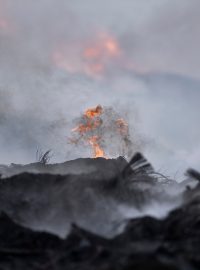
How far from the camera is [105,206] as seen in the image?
6.56m

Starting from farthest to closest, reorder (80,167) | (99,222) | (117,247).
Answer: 1. (80,167)
2. (99,222)
3. (117,247)

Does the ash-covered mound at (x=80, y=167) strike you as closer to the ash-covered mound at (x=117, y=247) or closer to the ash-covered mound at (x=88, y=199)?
the ash-covered mound at (x=88, y=199)

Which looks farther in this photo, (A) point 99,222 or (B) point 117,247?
(A) point 99,222

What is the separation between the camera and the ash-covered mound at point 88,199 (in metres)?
6.29

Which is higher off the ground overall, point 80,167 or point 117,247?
point 80,167

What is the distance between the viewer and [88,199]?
666cm

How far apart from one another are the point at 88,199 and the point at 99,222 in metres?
0.61

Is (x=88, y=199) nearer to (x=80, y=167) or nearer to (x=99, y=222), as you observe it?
(x=99, y=222)

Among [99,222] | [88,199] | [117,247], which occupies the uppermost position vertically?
[88,199]

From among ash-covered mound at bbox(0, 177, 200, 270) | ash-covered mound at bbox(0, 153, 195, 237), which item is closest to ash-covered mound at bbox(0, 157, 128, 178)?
ash-covered mound at bbox(0, 153, 195, 237)

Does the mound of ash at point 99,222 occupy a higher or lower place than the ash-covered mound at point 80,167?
lower

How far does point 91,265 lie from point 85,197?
190cm

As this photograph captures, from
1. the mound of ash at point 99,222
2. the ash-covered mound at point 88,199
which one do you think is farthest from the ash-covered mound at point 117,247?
the ash-covered mound at point 88,199

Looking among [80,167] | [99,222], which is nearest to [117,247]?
[99,222]
